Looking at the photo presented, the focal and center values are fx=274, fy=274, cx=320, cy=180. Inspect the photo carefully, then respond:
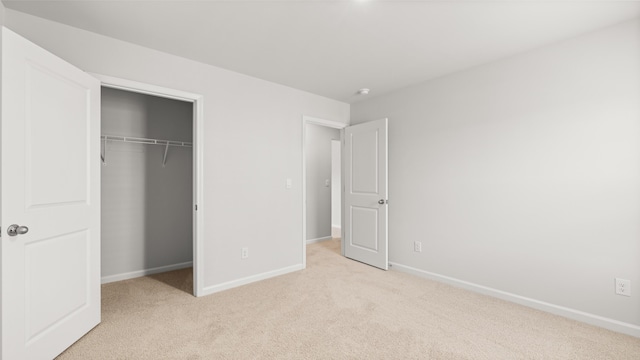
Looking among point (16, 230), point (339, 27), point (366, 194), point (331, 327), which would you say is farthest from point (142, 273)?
point (339, 27)

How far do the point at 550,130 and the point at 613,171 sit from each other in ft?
1.76

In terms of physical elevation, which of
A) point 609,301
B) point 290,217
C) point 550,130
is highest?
point 550,130

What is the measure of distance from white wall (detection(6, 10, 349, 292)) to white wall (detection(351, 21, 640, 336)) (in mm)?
1546

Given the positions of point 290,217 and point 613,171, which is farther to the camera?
point 290,217

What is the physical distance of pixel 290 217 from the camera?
3.56m

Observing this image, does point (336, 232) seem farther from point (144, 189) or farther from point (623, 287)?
point (623, 287)

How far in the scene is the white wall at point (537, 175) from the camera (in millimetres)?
2131

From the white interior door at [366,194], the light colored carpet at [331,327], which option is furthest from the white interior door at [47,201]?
the white interior door at [366,194]

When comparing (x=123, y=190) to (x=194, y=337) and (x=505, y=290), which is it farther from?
(x=505, y=290)

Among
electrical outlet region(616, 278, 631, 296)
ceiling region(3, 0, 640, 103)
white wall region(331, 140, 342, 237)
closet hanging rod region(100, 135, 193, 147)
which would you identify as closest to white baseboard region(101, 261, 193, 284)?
closet hanging rod region(100, 135, 193, 147)

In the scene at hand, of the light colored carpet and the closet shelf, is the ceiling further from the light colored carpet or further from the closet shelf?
the light colored carpet

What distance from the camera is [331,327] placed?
2.16 m

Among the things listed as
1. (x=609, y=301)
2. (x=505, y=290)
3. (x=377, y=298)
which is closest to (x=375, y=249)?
(x=377, y=298)

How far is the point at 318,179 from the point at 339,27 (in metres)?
3.36
